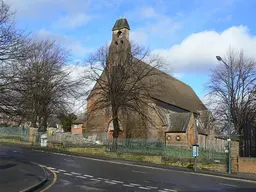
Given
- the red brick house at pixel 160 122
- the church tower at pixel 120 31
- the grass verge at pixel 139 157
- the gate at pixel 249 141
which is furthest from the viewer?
the church tower at pixel 120 31

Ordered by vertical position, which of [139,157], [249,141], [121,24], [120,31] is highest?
[121,24]

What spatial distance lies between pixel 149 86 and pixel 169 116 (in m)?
18.5

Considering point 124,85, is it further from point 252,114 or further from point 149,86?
point 252,114

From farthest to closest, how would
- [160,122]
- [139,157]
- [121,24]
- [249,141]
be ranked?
[121,24], [160,122], [139,157], [249,141]

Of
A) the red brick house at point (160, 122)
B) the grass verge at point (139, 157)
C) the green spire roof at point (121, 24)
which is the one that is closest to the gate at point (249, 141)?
the grass verge at point (139, 157)

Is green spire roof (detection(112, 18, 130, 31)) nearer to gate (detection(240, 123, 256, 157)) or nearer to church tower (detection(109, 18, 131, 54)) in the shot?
church tower (detection(109, 18, 131, 54))

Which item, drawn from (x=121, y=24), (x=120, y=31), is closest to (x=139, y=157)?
(x=120, y=31)

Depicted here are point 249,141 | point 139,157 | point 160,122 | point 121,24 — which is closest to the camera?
point 249,141

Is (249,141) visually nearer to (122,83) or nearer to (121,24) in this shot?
(122,83)

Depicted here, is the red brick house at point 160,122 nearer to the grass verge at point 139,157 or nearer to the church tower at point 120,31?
the church tower at point 120,31

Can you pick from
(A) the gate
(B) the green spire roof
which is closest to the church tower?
(B) the green spire roof

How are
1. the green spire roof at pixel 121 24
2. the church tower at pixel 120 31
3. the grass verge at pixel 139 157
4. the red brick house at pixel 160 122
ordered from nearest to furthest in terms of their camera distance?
the grass verge at pixel 139 157, the red brick house at pixel 160 122, the church tower at pixel 120 31, the green spire roof at pixel 121 24

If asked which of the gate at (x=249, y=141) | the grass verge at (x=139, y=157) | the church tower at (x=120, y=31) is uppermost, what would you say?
the church tower at (x=120, y=31)

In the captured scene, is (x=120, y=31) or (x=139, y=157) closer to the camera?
(x=139, y=157)
